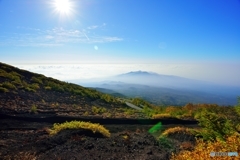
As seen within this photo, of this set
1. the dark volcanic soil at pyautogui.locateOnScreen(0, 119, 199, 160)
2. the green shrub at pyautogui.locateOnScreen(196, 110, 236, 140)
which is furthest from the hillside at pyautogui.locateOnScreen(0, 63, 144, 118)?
the green shrub at pyautogui.locateOnScreen(196, 110, 236, 140)

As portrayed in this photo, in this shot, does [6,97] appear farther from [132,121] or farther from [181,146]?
[181,146]

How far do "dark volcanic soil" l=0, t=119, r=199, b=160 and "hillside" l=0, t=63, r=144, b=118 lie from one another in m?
7.51

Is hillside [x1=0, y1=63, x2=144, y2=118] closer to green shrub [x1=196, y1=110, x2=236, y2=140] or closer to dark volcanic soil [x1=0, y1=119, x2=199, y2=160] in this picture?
dark volcanic soil [x1=0, y1=119, x2=199, y2=160]

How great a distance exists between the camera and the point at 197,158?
662 cm

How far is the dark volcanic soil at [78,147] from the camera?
9500 mm

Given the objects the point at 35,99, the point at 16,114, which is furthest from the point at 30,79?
the point at 16,114

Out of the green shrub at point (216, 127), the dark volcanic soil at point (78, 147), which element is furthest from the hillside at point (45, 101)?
the green shrub at point (216, 127)

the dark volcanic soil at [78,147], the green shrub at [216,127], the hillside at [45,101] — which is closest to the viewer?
the dark volcanic soil at [78,147]

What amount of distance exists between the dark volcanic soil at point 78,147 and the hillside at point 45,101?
7.51 metres

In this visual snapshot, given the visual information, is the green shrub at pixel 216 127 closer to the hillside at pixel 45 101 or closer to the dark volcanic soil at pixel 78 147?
the dark volcanic soil at pixel 78 147

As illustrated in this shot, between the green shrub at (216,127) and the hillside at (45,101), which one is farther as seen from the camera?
the hillside at (45,101)

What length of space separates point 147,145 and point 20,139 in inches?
249

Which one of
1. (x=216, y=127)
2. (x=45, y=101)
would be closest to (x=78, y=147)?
(x=216, y=127)

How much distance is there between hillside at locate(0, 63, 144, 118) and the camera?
21561 millimetres
